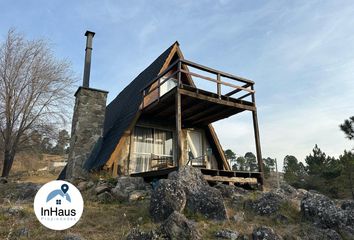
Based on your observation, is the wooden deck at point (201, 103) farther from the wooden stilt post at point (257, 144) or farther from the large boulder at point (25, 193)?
the large boulder at point (25, 193)

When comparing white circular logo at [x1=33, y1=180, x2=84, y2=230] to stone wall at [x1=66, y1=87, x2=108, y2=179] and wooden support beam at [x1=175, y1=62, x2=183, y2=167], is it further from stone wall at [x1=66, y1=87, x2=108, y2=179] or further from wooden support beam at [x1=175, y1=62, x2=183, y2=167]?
stone wall at [x1=66, y1=87, x2=108, y2=179]

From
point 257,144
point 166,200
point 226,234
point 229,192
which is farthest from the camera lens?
point 257,144

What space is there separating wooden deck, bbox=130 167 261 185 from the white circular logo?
5242 mm

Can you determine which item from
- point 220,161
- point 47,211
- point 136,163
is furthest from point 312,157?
point 47,211

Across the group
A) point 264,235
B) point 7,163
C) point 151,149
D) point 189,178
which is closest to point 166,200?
point 189,178

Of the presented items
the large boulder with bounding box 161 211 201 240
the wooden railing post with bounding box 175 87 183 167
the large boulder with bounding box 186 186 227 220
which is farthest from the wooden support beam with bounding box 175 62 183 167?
the large boulder with bounding box 161 211 201 240

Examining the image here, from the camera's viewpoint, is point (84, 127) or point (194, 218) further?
point (84, 127)

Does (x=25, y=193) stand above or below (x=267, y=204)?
above

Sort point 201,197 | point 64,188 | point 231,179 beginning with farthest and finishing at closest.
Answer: point 231,179
point 201,197
point 64,188

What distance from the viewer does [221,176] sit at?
33.9 feet

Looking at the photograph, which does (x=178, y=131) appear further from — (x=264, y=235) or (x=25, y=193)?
(x=25, y=193)

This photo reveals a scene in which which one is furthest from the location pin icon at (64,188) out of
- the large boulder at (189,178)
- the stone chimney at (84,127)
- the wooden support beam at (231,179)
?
the stone chimney at (84,127)

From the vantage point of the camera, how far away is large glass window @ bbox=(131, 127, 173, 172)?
12.4 metres

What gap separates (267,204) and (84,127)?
26.6 ft
